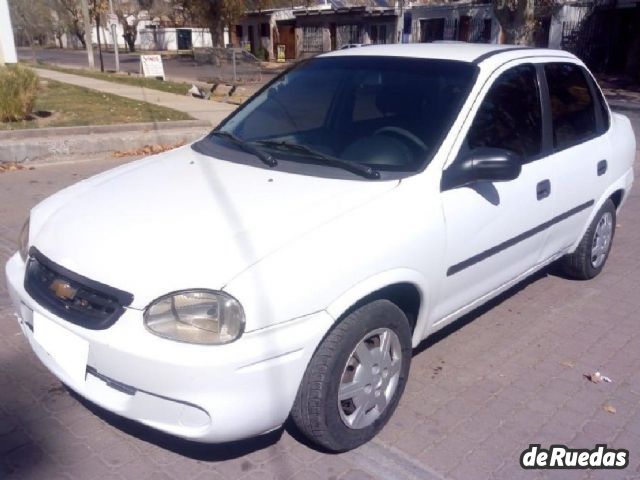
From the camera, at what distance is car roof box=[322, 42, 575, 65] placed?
3.67 m

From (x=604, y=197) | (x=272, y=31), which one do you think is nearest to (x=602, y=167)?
(x=604, y=197)

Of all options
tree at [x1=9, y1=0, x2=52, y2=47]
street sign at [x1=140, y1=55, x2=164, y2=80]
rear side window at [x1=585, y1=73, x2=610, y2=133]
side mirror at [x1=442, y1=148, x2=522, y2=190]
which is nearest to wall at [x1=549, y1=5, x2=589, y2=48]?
street sign at [x1=140, y1=55, x2=164, y2=80]

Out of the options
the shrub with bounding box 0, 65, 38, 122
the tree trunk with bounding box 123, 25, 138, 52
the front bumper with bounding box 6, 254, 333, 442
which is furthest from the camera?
the tree trunk with bounding box 123, 25, 138, 52

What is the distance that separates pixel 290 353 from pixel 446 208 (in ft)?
3.81

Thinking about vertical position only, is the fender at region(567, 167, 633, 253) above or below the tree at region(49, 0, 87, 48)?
below

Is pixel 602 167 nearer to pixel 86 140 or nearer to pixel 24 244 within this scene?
pixel 24 244

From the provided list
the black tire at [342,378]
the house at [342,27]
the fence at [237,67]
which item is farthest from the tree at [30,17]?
the black tire at [342,378]

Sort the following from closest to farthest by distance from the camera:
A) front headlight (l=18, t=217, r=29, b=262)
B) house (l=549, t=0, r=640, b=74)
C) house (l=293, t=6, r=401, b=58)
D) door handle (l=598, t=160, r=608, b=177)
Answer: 1. front headlight (l=18, t=217, r=29, b=262)
2. door handle (l=598, t=160, r=608, b=177)
3. house (l=549, t=0, r=640, b=74)
4. house (l=293, t=6, r=401, b=58)

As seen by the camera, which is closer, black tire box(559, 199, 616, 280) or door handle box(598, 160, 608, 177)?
door handle box(598, 160, 608, 177)

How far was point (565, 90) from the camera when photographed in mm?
4289

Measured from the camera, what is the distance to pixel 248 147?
3570mm

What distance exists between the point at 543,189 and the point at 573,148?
24.1 inches

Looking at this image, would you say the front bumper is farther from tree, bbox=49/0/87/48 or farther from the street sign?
tree, bbox=49/0/87/48

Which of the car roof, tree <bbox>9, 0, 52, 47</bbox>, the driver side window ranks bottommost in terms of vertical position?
the driver side window
